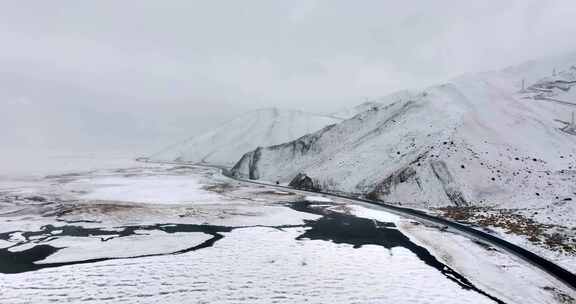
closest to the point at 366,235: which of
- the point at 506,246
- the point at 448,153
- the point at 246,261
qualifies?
the point at 506,246

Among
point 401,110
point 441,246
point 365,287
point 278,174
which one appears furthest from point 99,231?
point 401,110

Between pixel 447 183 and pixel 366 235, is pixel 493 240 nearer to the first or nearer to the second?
pixel 366 235

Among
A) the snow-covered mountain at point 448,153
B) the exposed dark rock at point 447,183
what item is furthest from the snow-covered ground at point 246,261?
the snow-covered mountain at point 448,153

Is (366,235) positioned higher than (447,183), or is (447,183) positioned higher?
(447,183)

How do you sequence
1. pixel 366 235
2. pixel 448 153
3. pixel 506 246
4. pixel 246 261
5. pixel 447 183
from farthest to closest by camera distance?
pixel 448 153 < pixel 447 183 < pixel 366 235 < pixel 506 246 < pixel 246 261

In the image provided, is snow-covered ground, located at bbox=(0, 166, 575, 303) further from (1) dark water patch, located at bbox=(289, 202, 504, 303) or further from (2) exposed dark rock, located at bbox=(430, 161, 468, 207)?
(2) exposed dark rock, located at bbox=(430, 161, 468, 207)

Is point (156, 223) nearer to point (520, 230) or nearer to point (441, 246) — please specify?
point (441, 246)

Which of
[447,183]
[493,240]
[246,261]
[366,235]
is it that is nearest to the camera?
[246,261]
